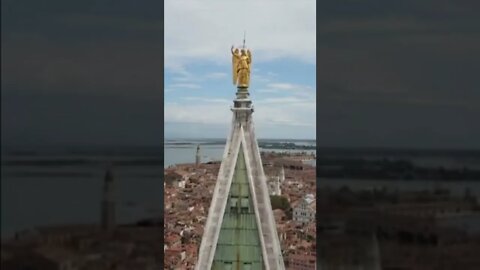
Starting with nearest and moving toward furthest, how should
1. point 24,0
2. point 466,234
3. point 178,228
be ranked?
point 24,0, point 466,234, point 178,228

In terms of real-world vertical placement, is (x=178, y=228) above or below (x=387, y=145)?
below

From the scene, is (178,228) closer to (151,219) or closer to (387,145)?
(151,219)

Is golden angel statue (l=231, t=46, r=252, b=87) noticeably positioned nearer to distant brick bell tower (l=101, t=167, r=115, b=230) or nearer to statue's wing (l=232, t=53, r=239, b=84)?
statue's wing (l=232, t=53, r=239, b=84)

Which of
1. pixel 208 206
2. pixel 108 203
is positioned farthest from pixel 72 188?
pixel 208 206

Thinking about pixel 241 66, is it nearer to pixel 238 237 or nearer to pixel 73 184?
pixel 238 237

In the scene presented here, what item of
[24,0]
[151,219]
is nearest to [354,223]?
[151,219]

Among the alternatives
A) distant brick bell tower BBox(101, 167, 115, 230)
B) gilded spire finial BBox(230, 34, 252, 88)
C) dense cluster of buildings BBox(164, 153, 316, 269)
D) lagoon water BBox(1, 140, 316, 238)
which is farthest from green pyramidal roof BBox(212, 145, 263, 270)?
distant brick bell tower BBox(101, 167, 115, 230)
